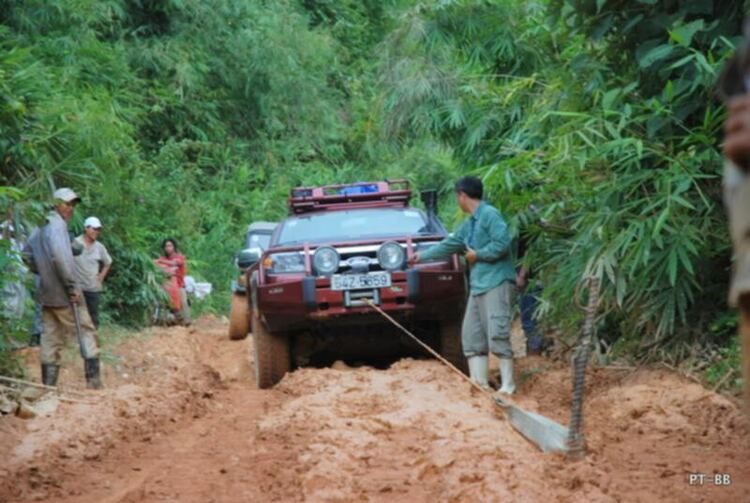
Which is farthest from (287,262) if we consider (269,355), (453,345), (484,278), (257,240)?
(257,240)

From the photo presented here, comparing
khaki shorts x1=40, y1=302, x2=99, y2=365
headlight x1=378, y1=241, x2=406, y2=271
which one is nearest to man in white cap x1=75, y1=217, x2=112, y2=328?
khaki shorts x1=40, y1=302, x2=99, y2=365

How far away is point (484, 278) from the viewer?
9.95 m

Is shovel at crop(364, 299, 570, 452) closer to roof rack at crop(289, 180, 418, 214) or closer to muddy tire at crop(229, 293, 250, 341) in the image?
roof rack at crop(289, 180, 418, 214)

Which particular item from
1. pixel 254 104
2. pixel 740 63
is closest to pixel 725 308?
pixel 740 63

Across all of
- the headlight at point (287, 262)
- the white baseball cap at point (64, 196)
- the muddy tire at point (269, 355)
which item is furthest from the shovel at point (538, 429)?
the white baseball cap at point (64, 196)

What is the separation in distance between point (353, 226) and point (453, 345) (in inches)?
59.7

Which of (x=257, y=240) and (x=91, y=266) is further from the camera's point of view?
(x=257, y=240)

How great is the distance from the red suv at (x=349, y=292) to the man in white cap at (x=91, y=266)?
2.25m

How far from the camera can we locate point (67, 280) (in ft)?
35.5

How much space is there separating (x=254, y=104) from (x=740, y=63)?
1119 inches

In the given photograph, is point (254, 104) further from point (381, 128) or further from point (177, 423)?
point (177, 423)

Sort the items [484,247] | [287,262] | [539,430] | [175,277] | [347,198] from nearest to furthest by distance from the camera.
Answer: [539,430] < [484,247] < [287,262] < [347,198] < [175,277]

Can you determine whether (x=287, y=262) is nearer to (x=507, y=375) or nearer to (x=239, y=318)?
(x=507, y=375)

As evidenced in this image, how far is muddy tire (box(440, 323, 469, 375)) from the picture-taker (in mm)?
10945
